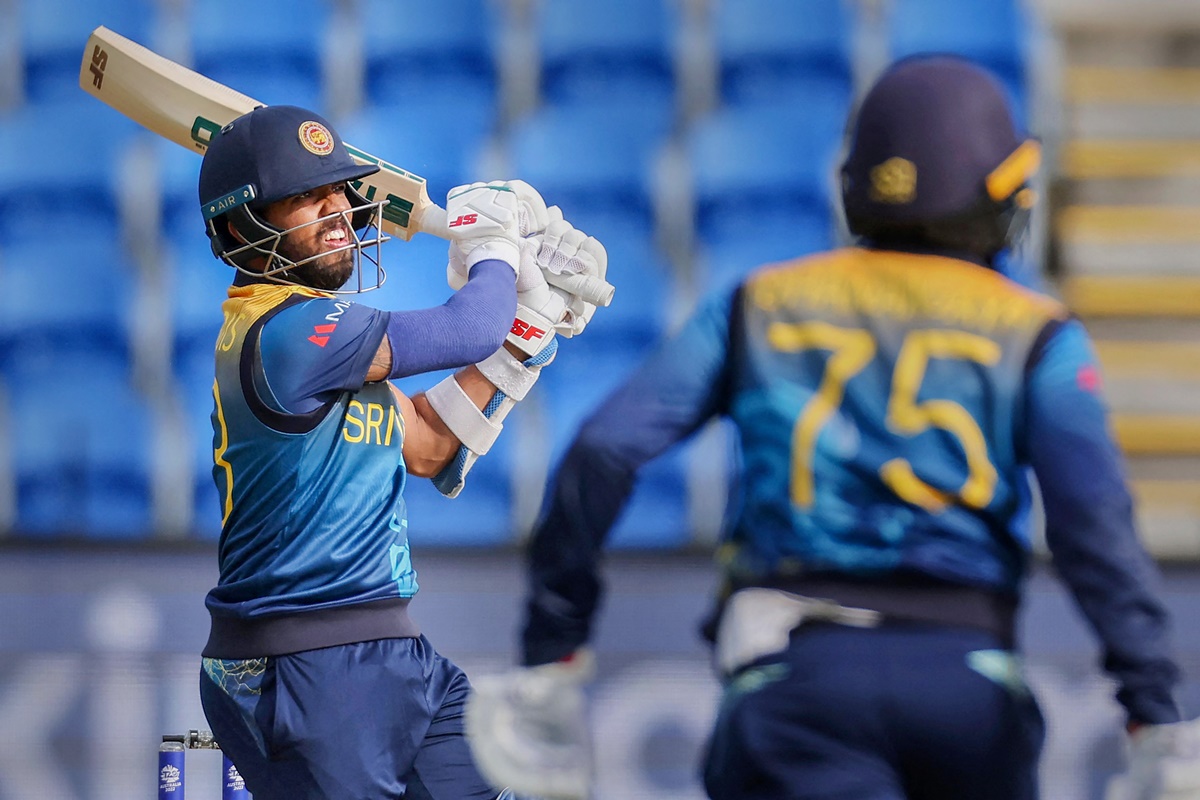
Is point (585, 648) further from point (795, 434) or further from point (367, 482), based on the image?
point (367, 482)

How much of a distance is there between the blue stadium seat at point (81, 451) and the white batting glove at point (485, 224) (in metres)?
1.95

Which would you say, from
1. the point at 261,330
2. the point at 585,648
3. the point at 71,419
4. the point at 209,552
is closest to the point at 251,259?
the point at 261,330

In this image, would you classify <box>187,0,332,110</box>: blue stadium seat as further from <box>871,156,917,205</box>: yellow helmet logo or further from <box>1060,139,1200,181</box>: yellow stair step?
<box>871,156,917,205</box>: yellow helmet logo

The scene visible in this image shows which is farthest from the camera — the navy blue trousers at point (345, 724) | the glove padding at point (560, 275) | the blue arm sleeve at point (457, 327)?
the glove padding at point (560, 275)

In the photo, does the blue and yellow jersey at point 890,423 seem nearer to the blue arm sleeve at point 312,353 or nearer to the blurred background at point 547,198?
the blue arm sleeve at point 312,353

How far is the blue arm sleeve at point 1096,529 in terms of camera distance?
1.33 metres

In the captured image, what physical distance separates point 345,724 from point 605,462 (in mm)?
663

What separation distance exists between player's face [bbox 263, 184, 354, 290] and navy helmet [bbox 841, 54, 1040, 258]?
91 centimetres

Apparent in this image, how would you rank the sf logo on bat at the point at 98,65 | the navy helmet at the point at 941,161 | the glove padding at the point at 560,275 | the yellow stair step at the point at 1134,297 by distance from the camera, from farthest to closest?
the yellow stair step at the point at 1134,297, the sf logo on bat at the point at 98,65, the glove padding at the point at 560,275, the navy helmet at the point at 941,161

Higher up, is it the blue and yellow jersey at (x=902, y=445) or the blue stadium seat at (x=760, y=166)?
the blue stadium seat at (x=760, y=166)

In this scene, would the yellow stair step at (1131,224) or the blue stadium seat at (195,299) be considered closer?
the blue stadium seat at (195,299)

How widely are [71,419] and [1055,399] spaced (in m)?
3.26

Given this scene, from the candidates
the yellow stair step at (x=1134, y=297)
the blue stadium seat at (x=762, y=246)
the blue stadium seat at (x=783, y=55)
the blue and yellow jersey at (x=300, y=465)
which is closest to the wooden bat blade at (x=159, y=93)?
the blue and yellow jersey at (x=300, y=465)

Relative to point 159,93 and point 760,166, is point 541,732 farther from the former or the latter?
point 760,166
